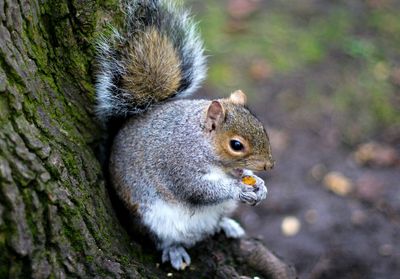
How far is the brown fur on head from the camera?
1915mm

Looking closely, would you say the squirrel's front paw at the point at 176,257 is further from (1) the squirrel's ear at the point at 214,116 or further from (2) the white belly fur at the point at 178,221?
(1) the squirrel's ear at the point at 214,116

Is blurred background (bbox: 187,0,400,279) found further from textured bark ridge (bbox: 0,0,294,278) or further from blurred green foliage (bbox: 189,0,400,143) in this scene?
textured bark ridge (bbox: 0,0,294,278)

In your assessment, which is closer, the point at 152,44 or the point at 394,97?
the point at 152,44

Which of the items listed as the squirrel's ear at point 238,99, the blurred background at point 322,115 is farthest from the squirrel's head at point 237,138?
the blurred background at point 322,115

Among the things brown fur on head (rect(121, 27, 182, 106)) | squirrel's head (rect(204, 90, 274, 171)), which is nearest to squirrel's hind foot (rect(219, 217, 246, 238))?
squirrel's head (rect(204, 90, 274, 171))

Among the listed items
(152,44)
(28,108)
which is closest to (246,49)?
(152,44)

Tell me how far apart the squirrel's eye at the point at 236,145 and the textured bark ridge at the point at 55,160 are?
452 millimetres

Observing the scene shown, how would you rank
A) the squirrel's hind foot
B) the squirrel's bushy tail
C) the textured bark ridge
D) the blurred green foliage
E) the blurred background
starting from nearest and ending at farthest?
the textured bark ridge → the squirrel's bushy tail → the squirrel's hind foot → the blurred background → the blurred green foliage

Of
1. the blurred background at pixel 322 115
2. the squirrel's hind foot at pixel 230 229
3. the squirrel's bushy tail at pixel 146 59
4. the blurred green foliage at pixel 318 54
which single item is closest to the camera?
the squirrel's bushy tail at pixel 146 59

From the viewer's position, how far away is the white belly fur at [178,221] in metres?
1.94

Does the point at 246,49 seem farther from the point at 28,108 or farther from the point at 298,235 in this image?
the point at 28,108

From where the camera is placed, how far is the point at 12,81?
4.77 ft

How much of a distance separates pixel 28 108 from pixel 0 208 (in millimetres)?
297

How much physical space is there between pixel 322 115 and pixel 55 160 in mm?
2371
